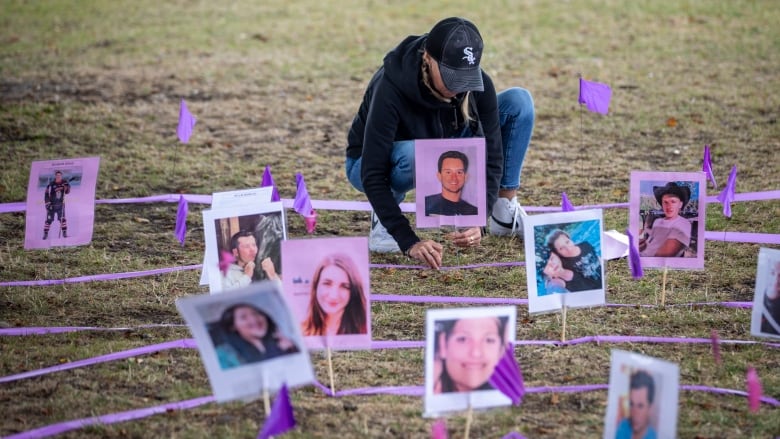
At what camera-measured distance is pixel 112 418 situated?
3287 millimetres

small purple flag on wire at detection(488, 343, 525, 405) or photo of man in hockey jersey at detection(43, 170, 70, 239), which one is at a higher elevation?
photo of man in hockey jersey at detection(43, 170, 70, 239)

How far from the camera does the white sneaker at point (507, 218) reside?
16.9 feet

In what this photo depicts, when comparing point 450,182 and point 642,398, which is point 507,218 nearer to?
point 450,182

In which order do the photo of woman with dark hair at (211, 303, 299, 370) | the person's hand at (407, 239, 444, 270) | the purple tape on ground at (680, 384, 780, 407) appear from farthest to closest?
1. the person's hand at (407, 239, 444, 270)
2. the purple tape on ground at (680, 384, 780, 407)
3. the photo of woman with dark hair at (211, 303, 299, 370)

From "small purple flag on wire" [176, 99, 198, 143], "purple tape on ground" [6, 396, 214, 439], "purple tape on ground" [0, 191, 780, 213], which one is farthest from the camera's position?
"purple tape on ground" [0, 191, 780, 213]

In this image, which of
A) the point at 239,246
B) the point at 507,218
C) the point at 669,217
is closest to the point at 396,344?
the point at 239,246

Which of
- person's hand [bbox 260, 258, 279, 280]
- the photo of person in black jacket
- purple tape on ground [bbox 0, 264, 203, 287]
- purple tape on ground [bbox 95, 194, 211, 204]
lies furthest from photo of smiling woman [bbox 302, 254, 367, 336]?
purple tape on ground [bbox 95, 194, 211, 204]

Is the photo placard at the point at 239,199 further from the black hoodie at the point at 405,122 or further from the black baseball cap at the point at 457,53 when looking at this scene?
the black baseball cap at the point at 457,53

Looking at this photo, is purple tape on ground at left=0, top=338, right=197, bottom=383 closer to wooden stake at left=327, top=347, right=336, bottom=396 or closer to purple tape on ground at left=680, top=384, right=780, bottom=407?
wooden stake at left=327, top=347, right=336, bottom=396

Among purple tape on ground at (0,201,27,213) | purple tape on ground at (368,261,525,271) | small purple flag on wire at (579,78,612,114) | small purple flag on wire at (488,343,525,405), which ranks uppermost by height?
small purple flag on wire at (579,78,612,114)

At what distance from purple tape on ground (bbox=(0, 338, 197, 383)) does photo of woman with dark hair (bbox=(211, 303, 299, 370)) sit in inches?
41.4

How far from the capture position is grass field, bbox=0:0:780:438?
11.3 feet

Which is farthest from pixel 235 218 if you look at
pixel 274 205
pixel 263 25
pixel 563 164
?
pixel 263 25

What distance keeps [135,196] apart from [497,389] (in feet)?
11.8
